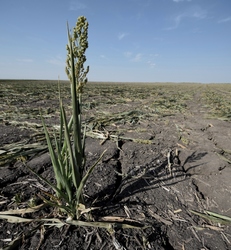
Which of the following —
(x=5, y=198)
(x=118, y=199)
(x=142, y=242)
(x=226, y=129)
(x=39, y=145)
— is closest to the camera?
(x=142, y=242)

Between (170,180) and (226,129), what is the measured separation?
242 centimetres

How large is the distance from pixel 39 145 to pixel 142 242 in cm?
172

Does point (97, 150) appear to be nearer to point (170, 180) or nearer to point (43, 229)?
point (170, 180)

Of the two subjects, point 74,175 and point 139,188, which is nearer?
point 74,175

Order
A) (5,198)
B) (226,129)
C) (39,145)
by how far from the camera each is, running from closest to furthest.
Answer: (5,198) → (39,145) → (226,129)

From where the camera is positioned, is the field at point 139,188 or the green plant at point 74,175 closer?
the green plant at point 74,175

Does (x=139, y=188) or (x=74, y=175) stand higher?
(x=74, y=175)

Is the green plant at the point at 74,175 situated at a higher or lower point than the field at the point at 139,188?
higher

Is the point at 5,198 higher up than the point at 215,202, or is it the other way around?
the point at 5,198

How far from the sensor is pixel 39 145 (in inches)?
95.9

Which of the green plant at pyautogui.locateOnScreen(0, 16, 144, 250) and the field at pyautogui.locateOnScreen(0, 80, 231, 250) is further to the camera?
the field at pyautogui.locateOnScreen(0, 80, 231, 250)

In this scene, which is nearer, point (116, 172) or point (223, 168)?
point (116, 172)

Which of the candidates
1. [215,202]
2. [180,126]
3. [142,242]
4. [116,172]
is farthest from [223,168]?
[180,126]

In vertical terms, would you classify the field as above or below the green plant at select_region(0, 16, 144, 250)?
below
